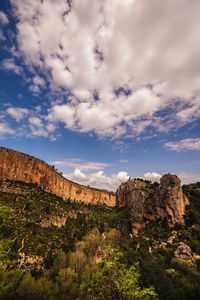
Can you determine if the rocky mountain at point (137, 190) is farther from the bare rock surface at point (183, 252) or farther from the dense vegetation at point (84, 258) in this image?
the bare rock surface at point (183, 252)

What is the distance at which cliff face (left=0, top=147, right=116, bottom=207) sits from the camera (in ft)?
216

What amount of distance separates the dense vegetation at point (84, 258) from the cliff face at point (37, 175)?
987 cm

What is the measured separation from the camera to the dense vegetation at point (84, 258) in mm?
9633

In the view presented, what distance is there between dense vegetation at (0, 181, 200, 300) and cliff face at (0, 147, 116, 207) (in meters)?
9.87

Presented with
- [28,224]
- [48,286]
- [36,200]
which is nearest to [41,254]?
[28,224]

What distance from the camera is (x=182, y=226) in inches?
1971

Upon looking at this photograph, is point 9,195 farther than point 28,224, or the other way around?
point 9,195

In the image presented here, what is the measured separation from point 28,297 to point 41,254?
62.4ft

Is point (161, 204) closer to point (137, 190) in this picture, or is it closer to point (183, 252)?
point (137, 190)

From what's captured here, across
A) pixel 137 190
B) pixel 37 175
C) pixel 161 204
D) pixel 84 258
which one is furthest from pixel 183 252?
pixel 37 175

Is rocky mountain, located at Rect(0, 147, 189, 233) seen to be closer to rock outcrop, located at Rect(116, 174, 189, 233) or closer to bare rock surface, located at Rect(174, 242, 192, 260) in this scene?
rock outcrop, located at Rect(116, 174, 189, 233)

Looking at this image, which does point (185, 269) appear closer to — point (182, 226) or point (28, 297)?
point (182, 226)

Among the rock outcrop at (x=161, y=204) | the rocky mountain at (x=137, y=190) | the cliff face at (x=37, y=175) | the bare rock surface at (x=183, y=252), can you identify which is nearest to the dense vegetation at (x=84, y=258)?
the bare rock surface at (x=183, y=252)

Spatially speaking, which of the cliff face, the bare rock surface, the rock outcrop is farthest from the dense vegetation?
the cliff face
